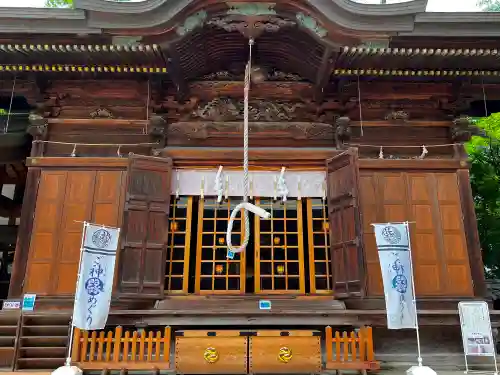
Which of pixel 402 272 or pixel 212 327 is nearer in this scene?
pixel 402 272

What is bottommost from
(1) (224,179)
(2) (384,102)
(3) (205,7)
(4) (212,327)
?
(4) (212,327)

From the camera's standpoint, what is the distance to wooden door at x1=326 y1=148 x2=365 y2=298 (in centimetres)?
653

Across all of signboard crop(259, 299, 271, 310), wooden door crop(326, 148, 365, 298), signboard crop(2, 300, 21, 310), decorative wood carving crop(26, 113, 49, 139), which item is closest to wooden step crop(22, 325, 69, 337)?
signboard crop(2, 300, 21, 310)

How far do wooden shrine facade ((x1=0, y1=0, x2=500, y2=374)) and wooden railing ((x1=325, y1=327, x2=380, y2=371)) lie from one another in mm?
25

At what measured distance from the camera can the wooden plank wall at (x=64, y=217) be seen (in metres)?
6.80

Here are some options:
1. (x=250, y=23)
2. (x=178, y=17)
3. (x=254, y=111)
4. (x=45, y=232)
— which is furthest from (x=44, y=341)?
(x=250, y=23)

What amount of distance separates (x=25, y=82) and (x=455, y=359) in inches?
329

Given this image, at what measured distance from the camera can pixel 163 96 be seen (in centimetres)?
788

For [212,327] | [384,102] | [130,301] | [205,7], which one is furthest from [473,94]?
[130,301]

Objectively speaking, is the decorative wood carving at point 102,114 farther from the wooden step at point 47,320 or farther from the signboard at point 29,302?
the wooden step at point 47,320

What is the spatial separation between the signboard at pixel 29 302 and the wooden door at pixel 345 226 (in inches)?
181

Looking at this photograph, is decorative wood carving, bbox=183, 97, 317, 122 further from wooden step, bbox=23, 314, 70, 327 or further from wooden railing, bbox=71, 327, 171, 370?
wooden railing, bbox=71, 327, 171, 370

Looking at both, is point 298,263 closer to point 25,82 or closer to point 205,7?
point 205,7

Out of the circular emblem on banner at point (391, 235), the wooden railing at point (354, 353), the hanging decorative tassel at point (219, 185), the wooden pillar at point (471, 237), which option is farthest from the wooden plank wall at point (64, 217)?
the wooden pillar at point (471, 237)
